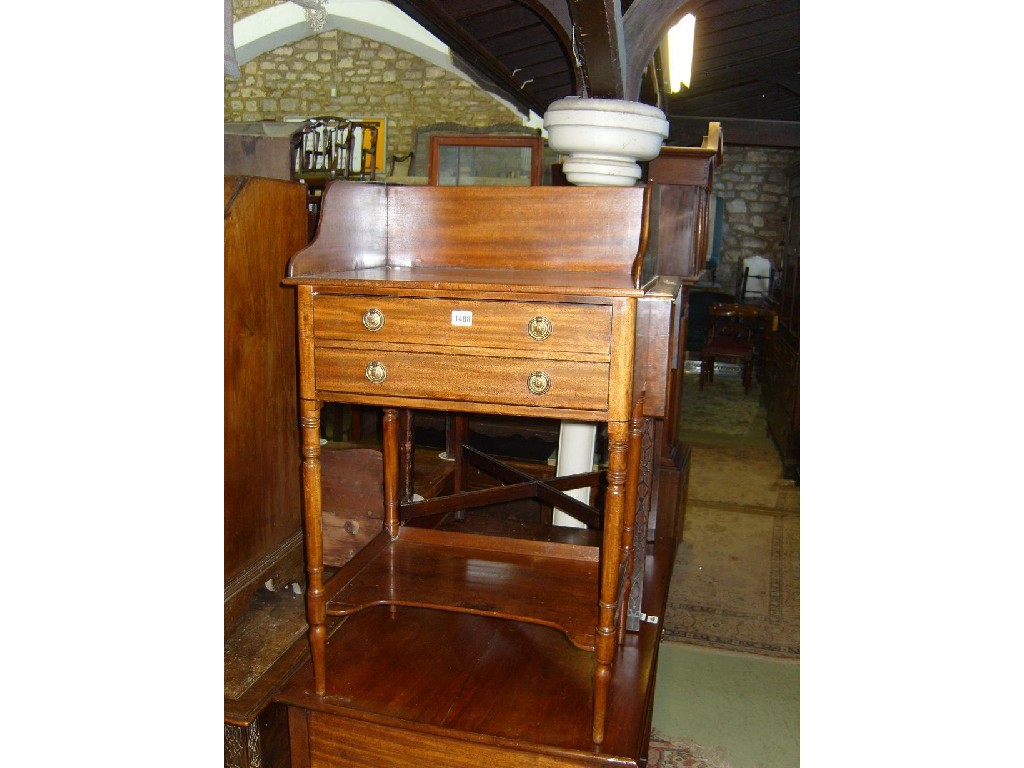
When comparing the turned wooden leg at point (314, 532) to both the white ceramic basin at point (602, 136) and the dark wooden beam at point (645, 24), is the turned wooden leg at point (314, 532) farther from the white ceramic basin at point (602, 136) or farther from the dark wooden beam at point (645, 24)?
the dark wooden beam at point (645, 24)

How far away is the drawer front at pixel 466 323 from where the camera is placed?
1.56 metres

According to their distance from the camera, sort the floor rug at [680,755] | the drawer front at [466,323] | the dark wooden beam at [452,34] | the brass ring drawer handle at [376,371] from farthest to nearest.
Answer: the dark wooden beam at [452,34]
the floor rug at [680,755]
the brass ring drawer handle at [376,371]
the drawer front at [466,323]

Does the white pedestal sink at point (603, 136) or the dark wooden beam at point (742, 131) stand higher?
the dark wooden beam at point (742, 131)

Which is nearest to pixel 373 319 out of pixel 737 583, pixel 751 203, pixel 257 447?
pixel 257 447

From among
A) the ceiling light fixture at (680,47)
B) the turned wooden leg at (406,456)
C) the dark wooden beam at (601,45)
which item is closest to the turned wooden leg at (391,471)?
the turned wooden leg at (406,456)

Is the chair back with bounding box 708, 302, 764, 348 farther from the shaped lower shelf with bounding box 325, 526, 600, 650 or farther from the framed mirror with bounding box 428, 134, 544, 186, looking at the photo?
the shaped lower shelf with bounding box 325, 526, 600, 650

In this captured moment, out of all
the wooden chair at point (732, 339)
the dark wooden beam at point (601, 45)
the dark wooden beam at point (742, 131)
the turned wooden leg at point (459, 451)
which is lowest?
the turned wooden leg at point (459, 451)

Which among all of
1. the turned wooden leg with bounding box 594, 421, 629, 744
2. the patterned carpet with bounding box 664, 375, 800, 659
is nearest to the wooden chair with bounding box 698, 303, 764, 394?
the patterned carpet with bounding box 664, 375, 800, 659

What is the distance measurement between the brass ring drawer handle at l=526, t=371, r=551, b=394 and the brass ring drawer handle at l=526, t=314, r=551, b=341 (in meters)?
0.07

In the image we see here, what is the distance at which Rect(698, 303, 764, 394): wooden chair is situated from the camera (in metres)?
8.05

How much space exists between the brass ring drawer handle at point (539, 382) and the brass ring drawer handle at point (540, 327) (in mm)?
→ 72

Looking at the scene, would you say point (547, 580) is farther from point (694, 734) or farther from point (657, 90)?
point (657, 90)

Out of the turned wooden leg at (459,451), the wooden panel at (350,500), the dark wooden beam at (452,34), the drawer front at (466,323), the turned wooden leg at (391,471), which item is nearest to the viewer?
the drawer front at (466,323)

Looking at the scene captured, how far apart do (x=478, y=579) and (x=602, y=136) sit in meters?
1.37
